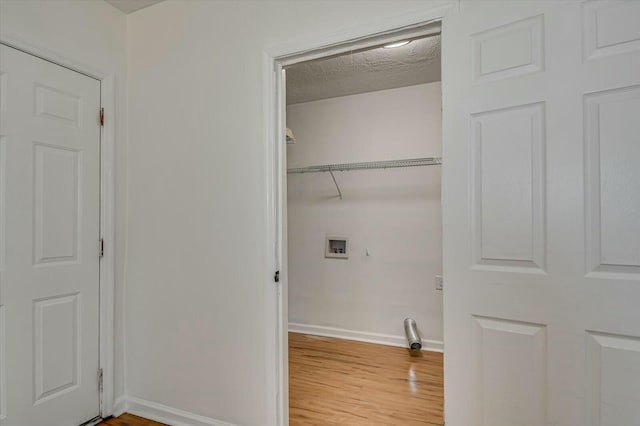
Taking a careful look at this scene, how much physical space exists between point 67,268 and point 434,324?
2.85 m

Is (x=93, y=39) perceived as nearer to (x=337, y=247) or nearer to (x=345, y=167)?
(x=345, y=167)

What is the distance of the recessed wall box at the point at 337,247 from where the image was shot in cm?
344

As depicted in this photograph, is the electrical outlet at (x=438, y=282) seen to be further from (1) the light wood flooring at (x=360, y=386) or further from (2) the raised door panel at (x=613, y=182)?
(2) the raised door panel at (x=613, y=182)

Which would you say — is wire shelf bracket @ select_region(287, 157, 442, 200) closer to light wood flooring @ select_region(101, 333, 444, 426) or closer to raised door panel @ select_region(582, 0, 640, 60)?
light wood flooring @ select_region(101, 333, 444, 426)

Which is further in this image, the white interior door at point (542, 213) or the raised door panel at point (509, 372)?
the raised door panel at point (509, 372)

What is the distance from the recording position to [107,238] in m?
2.03

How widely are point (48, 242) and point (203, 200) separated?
0.82 meters

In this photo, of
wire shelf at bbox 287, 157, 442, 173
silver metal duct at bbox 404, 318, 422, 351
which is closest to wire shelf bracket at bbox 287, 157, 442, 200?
wire shelf at bbox 287, 157, 442, 173

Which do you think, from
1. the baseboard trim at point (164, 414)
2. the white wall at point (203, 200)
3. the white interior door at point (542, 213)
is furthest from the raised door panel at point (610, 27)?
the baseboard trim at point (164, 414)

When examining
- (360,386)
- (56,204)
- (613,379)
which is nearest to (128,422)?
(56,204)

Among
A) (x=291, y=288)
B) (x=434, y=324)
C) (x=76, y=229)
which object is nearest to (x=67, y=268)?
(x=76, y=229)

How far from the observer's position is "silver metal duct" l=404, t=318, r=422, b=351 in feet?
9.60

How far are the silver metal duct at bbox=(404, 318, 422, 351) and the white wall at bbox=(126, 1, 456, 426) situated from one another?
64.0 inches

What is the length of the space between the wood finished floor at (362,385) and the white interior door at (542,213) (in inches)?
38.5
